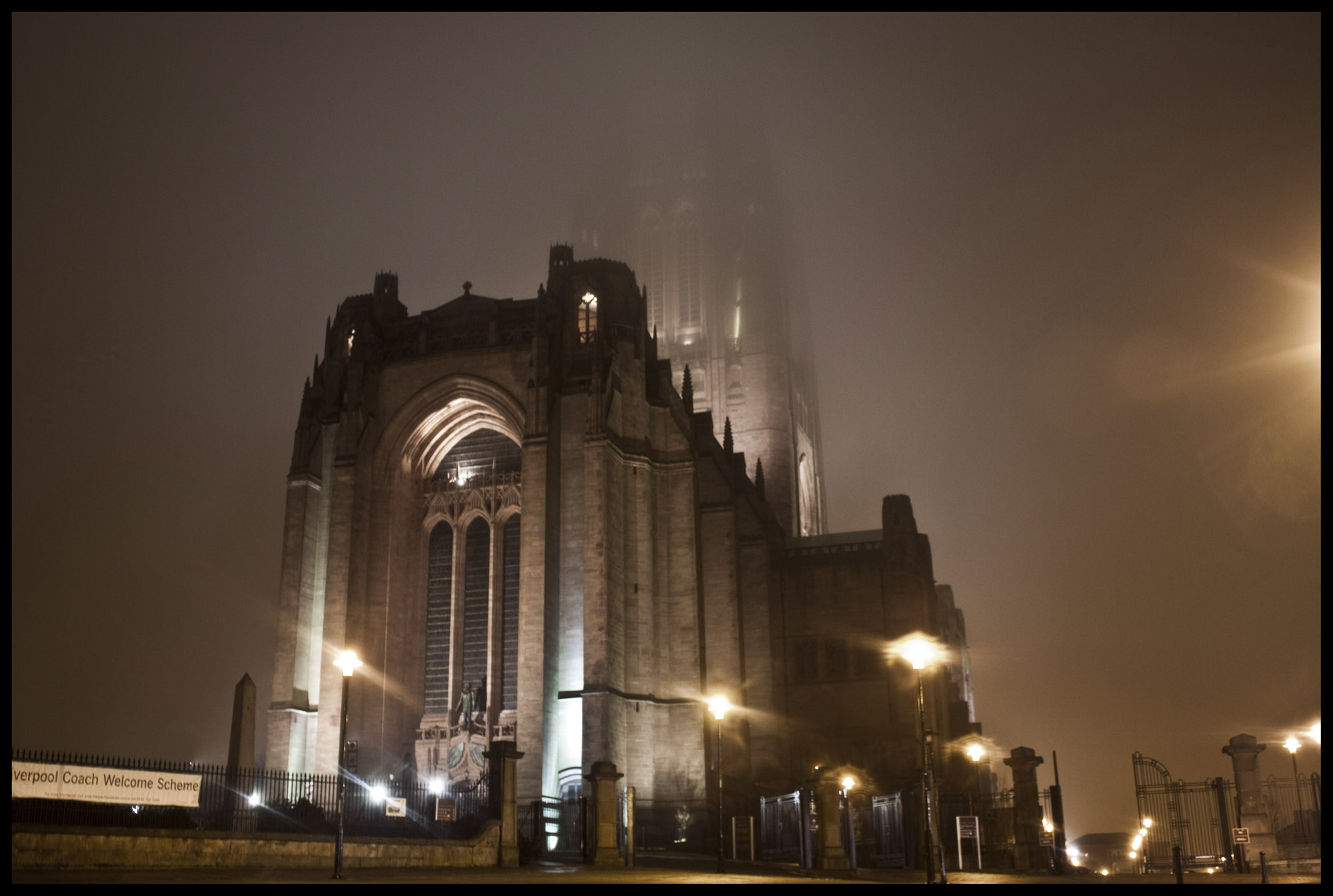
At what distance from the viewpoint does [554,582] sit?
37.8 m

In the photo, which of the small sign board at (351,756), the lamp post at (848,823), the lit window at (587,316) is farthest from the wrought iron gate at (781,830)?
the lit window at (587,316)

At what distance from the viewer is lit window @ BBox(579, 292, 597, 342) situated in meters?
42.1

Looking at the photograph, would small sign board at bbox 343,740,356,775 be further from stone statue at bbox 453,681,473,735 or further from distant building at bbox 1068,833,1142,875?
distant building at bbox 1068,833,1142,875

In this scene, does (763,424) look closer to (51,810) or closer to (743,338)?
(743,338)

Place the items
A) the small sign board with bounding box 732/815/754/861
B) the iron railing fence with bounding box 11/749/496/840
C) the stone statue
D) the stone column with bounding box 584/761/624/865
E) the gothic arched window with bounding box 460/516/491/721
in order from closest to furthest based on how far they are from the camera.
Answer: the iron railing fence with bounding box 11/749/496/840
the stone column with bounding box 584/761/624/865
the small sign board with bounding box 732/815/754/861
the stone statue
the gothic arched window with bounding box 460/516/491/721

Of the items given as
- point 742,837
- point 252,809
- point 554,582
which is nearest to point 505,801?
point 252,809

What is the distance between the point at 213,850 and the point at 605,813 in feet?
32.7

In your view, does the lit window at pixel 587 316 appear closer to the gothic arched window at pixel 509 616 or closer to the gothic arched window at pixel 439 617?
the gothic arched window at pixel 509 616

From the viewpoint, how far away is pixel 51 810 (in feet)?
60.5

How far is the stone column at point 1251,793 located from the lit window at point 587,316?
2389cm

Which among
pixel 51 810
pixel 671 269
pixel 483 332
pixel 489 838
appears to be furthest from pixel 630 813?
pixel 671 269

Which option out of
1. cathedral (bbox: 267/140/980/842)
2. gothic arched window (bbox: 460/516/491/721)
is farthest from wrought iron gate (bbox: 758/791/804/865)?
Result: gothic arched window (bbox: 460/516/491/721)

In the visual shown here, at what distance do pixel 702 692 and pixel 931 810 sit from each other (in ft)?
61.0

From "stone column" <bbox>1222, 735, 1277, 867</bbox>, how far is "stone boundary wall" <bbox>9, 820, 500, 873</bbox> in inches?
658
